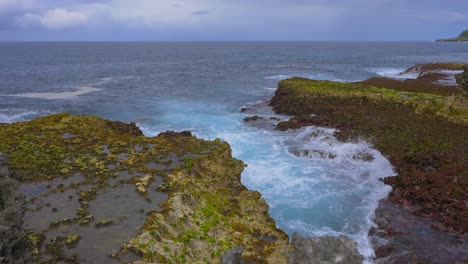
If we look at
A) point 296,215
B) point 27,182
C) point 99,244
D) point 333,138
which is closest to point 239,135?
point 333,138

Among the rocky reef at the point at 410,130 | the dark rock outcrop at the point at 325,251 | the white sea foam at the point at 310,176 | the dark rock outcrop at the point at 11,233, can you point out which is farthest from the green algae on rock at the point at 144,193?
the rocky reef at the point at 410,130

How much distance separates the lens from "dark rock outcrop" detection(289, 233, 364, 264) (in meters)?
13.4

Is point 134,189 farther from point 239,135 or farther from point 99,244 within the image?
point 239,135

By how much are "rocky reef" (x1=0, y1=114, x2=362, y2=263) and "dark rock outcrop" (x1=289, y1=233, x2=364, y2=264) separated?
1.7 inches

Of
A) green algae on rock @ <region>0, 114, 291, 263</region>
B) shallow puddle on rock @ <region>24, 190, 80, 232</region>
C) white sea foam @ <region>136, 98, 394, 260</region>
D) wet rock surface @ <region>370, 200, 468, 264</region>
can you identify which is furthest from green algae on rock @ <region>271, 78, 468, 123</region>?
shallow puddle on rock @ <region>24, 190, 80, 232</region>

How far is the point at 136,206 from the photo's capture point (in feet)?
61.2

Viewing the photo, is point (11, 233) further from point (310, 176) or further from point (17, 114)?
point (17, 114)

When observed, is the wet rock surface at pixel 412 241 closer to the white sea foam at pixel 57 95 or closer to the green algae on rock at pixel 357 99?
the green algae on rock at pixel 357 99

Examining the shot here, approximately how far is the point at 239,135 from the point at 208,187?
22072 mm

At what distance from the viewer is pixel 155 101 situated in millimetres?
64688

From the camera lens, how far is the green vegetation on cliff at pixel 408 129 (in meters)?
25.8

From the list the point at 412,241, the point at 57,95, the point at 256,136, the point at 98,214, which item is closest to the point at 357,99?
the point at 256,136

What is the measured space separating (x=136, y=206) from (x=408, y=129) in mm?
32687

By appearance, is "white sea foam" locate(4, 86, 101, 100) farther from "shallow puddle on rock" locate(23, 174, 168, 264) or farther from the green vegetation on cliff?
"shallow puddle on rock" locate(23, 174, 168, 264)
